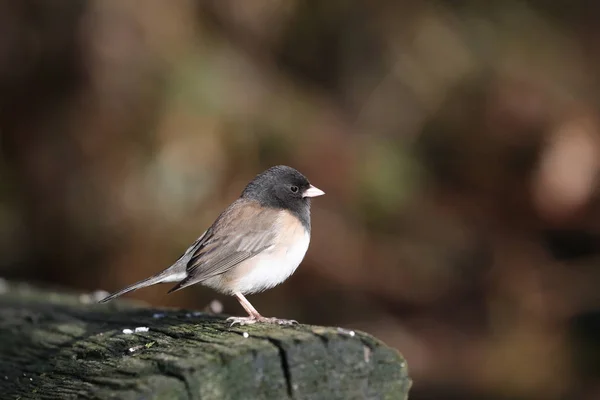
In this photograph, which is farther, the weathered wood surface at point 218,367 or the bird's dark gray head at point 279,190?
the bird's dark gray head at point 279,190

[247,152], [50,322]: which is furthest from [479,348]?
[50,322]

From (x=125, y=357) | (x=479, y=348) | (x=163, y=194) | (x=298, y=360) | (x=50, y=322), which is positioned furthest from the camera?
(x=479, y=348)

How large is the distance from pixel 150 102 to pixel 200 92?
35cm

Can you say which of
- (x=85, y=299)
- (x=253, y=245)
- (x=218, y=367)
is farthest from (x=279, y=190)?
(x=218, y=367)

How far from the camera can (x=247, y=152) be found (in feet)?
18.0

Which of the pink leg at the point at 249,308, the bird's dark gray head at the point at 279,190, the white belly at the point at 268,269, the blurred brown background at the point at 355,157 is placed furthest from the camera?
the blurred brown background at the point at 355,157

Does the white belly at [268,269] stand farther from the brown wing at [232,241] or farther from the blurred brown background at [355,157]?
the blurred brown background at [355,157]

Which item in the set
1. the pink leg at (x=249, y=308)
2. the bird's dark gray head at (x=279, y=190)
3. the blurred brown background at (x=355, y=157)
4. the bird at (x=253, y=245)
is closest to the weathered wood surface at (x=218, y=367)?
the pink leg at (x=249, y=308)

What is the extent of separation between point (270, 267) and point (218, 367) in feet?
4.68

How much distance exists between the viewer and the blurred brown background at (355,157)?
5480 mm

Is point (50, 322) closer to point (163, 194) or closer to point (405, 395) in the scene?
point (405, 395)

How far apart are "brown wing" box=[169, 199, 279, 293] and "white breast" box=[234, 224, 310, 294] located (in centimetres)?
4

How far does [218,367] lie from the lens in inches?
58.0

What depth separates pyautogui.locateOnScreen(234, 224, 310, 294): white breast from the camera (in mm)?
2894
